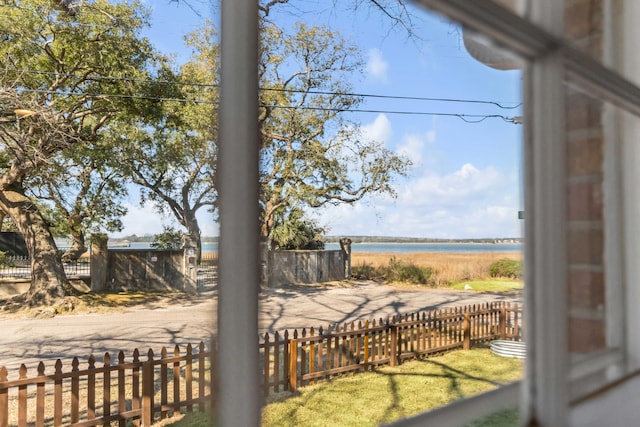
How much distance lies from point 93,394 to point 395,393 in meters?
0.55

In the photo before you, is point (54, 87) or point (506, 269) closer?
point (54, 87)

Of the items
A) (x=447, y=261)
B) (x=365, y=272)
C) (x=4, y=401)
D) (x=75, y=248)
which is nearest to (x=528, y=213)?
(x=447, y=261)

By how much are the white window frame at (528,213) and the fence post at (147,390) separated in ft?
1.20

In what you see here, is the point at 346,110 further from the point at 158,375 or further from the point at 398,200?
the point at 158,375

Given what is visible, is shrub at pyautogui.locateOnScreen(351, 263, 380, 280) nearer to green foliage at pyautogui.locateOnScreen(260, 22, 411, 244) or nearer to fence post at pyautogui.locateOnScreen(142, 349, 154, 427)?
green foliage at pyautogui.locateOnScreen(260, 22, 411, 244)

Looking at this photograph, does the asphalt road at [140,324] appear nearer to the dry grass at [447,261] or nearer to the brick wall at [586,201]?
the dry grass at [447,261]

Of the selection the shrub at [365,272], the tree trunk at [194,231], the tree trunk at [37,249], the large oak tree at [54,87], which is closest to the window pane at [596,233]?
the shrub at [365,272]

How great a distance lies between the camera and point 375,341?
0.80m

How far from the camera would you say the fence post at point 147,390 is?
2.40ft

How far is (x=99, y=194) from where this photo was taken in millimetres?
763

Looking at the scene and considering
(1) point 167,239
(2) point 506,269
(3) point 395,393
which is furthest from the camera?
(2) point 506,269

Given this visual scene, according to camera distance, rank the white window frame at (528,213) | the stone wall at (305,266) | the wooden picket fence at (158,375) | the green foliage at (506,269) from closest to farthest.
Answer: the white window frame at (528,213) → the stone wall at (305,266) → the wooden picket fence at (158,375) → the green foliage at (506,269)

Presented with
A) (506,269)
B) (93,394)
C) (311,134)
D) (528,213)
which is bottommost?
(93,394)

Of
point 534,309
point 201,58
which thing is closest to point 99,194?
point 201,58
